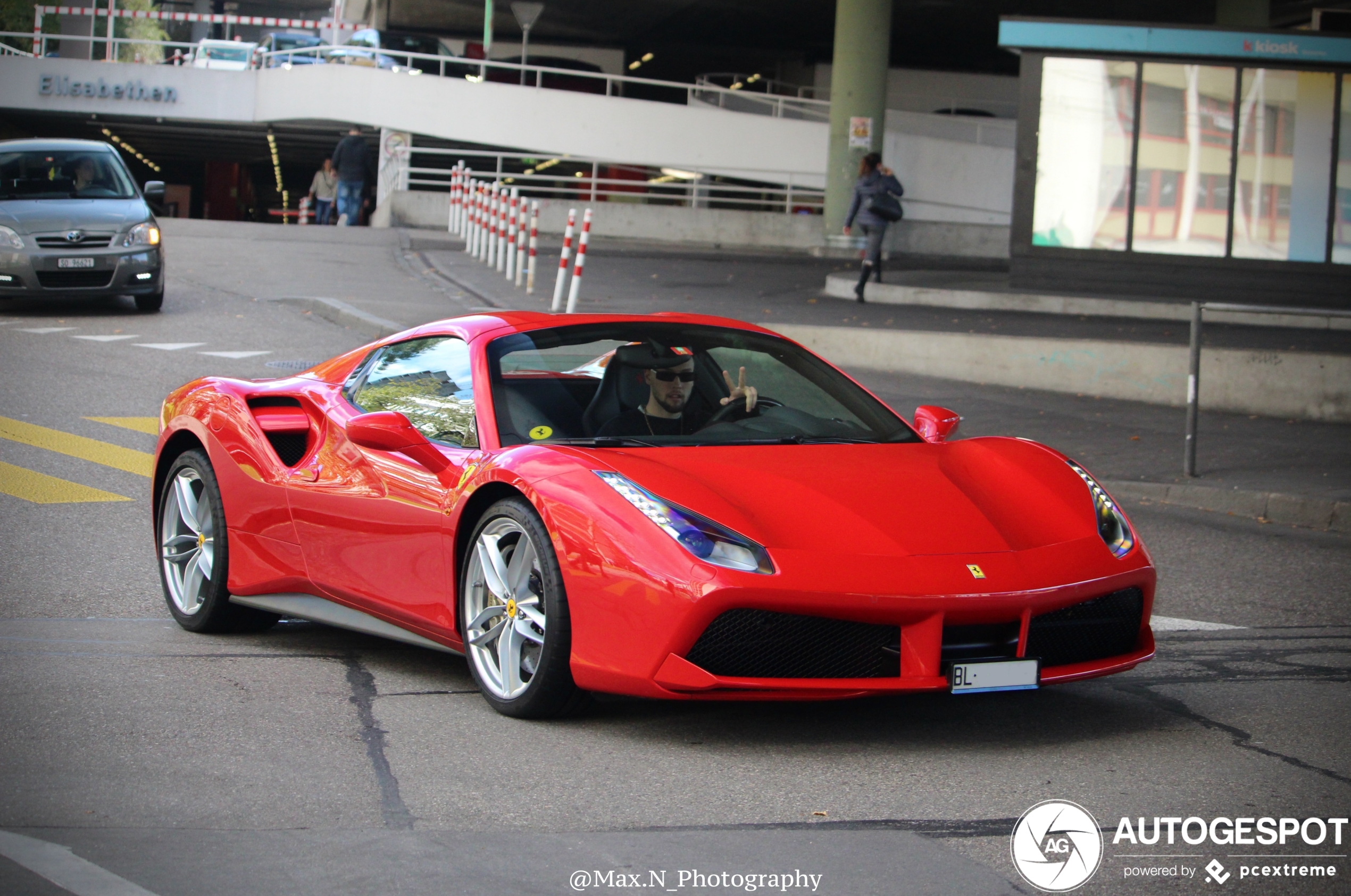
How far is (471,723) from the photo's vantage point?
15.6ft

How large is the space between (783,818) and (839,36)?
29071mm

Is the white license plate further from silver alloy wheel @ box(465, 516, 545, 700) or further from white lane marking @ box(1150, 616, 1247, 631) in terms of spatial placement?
white lane marking @ box(1150, 616, 1247, 631)

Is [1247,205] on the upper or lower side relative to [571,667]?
upper

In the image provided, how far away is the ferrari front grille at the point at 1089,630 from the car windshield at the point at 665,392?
1.07 meters

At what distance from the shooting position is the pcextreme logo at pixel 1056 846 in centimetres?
348

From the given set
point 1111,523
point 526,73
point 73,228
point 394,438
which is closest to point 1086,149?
point 73,228

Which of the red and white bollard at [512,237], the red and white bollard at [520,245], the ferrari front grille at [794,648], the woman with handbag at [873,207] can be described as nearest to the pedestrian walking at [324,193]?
the red and white bollard at [512,237]

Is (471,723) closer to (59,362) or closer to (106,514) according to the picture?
(106,514)

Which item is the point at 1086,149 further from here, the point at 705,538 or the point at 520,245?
the point at 705,538

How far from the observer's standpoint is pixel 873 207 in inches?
835

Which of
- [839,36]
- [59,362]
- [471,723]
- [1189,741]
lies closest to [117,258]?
[59,362]

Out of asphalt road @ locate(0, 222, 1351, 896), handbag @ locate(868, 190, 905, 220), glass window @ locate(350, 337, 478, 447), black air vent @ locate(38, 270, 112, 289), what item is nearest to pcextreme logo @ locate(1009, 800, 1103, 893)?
asphalt road @ locate(0, 222, 1351, 896)

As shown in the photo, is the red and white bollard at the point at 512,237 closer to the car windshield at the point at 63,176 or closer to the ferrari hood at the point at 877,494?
the car windshield at the point at 63,176

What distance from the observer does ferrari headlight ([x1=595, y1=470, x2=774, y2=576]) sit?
432 centimetres
